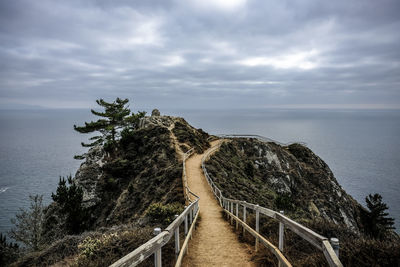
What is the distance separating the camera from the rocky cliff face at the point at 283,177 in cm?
3094

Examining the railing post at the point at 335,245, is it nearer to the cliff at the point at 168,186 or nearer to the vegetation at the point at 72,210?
the cliff at the point at 168,186

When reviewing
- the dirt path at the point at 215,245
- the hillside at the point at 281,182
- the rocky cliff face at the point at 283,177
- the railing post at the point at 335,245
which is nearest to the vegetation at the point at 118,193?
the dirt path at the point at 215,245

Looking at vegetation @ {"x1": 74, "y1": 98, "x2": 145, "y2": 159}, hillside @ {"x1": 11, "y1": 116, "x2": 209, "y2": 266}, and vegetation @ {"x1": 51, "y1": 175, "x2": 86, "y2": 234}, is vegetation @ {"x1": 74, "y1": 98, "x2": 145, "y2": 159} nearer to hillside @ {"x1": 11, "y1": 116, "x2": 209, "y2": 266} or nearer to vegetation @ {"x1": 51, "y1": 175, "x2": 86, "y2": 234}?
hillside @ {"x1": 11, "y1": 116, "x2": 209, "y2": 266}

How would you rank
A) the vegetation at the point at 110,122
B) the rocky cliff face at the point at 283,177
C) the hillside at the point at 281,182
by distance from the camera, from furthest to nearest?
the vegetation at the point at 110,122
the rocky cliff face at the point at 283,177
the hillside at the point at 281,182

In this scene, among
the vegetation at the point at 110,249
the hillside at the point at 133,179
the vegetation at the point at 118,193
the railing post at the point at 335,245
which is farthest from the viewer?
the hillside at the point at 133,179

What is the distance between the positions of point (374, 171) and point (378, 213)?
6593 centimetres

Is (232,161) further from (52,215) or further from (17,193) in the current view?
(17,193)

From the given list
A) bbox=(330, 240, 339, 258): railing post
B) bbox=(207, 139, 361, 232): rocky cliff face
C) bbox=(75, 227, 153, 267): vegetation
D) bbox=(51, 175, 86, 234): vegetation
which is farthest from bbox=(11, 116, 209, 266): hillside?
bbox=(330, 240, 339, 258): railing post

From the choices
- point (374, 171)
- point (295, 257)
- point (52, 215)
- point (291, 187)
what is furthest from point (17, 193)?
point (374, 171)

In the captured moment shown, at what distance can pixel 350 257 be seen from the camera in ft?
14.6

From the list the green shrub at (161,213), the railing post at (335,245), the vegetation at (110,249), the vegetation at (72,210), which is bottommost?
the vegetation at (72,210)

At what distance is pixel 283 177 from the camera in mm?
38844

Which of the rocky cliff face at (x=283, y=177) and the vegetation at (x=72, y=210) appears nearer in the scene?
the vegetation at (x=72, y=210)

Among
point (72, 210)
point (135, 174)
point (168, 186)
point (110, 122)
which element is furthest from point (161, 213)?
point (110, 122)
